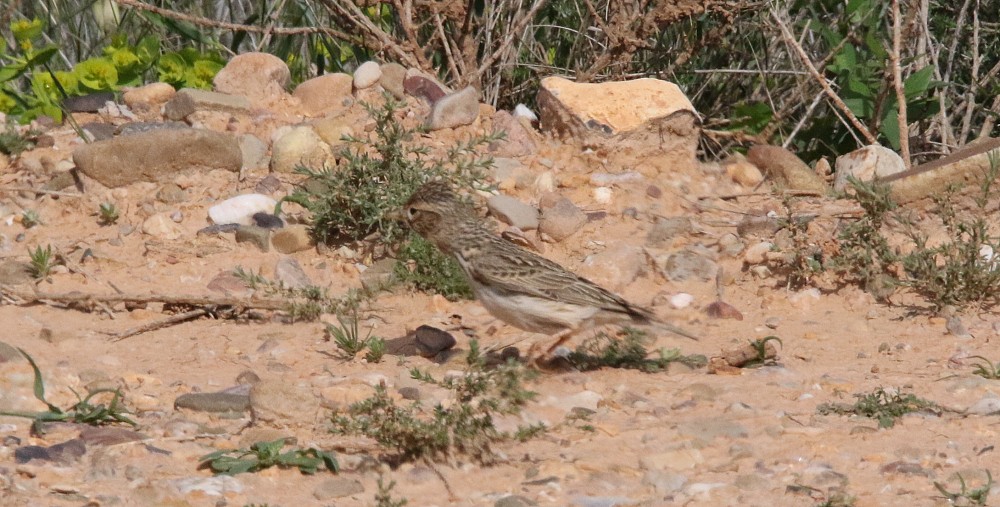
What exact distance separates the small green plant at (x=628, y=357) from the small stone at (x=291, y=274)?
5.13 ft

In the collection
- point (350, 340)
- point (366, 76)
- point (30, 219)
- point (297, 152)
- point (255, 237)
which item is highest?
point (366, 76)

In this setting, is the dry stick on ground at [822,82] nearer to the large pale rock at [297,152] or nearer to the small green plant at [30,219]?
the large pale rock at [297,152]

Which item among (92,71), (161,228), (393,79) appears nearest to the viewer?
(161,228)

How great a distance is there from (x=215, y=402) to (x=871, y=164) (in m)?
4.29

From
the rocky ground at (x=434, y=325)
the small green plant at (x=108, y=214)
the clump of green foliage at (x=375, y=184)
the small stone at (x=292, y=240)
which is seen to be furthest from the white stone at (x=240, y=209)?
the small green plant at (x=108, y=214)

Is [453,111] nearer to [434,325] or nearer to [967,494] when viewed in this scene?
[434,325]

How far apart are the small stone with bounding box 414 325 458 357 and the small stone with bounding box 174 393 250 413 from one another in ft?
3.59

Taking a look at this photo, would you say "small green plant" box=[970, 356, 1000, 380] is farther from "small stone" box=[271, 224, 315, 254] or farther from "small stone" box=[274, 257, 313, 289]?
"small stone" box=[271, 224, 315, 254]

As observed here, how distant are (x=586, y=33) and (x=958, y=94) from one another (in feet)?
8.05

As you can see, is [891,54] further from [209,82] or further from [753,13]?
[209,82]

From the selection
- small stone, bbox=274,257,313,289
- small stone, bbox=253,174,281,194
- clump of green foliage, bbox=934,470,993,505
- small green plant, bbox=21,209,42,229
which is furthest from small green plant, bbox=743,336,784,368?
small green plant, bbox=21,209,42,229

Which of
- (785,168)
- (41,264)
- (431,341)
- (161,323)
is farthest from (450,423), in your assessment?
(785,168)

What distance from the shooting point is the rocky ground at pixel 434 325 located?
14.8ft

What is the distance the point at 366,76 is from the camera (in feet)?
27.2
